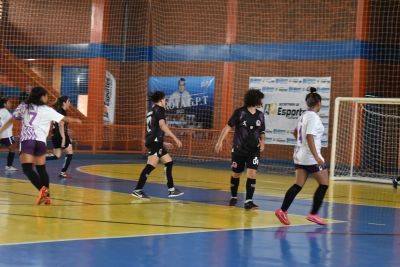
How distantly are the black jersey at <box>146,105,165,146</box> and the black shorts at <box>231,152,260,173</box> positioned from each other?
163cm

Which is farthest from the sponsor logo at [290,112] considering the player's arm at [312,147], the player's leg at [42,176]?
the player's arm at [312,147]

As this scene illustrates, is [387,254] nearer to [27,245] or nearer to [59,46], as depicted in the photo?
[27,245]

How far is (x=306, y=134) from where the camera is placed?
10.9 m

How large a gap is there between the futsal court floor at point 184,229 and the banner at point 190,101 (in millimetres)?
12121

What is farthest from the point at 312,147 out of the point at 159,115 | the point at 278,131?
the point at 278,131

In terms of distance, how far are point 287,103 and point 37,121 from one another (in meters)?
15.8

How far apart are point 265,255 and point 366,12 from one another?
18.6 metres

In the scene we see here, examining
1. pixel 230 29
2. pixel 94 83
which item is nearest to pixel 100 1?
pixel 94 83

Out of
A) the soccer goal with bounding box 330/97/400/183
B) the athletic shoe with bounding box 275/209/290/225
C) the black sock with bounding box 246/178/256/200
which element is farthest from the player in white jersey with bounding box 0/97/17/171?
the athletic shoe with bounding box 275/209/290/225

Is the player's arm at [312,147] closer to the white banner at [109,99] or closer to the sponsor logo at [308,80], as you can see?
the sponsor logo at [308,80]

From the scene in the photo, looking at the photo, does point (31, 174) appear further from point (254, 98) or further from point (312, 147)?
point (312, 147)

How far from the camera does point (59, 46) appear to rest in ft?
113

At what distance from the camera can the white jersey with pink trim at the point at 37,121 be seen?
12539 mm

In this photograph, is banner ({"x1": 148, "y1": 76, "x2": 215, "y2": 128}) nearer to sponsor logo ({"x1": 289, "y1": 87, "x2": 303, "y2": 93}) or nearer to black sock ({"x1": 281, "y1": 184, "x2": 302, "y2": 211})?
sponsor logo ({"x1": 289, "y1": 87, "x2": 303, "y2": 93})
